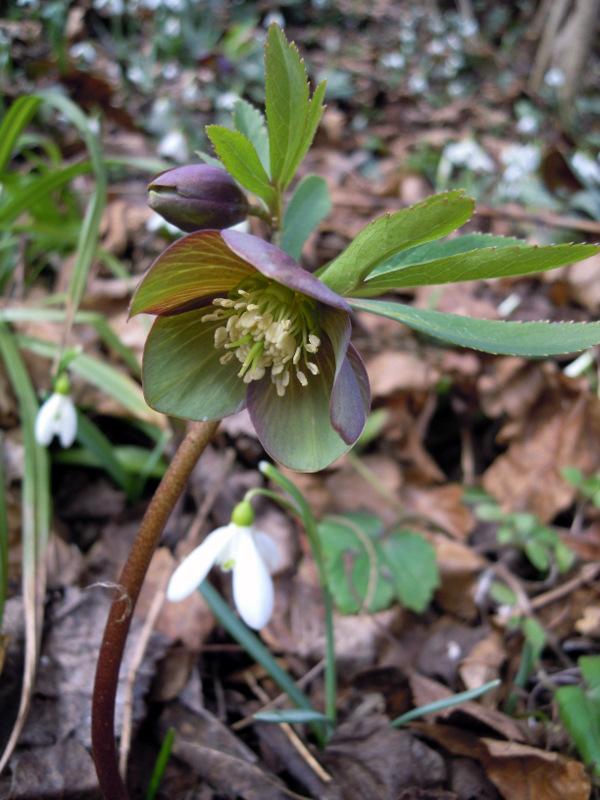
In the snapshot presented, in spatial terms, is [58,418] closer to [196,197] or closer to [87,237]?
[87,237]

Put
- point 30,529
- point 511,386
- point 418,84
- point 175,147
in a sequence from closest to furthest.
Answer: point 30,529 < point 511,386 < point 175,147 < point 418,84

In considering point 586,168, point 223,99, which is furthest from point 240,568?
point 223,99

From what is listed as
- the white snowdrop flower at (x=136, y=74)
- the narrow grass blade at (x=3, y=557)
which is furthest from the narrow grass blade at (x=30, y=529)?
the white snowdrop flower at (x=136, y=74)

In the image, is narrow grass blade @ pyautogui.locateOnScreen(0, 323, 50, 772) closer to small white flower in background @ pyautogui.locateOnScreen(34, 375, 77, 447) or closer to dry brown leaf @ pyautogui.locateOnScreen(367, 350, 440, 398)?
small white flower in background @ pyautogui.locateOnScreen(34, 375, 77, 447)

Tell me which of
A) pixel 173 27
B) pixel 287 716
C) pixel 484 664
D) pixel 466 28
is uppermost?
pixel 466 28

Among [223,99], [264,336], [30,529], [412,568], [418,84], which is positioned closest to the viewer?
[264,336]
